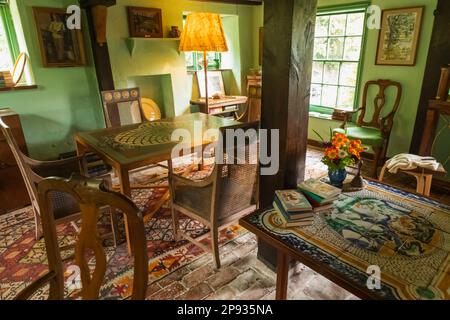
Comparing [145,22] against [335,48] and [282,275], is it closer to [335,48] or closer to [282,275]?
[335,48]

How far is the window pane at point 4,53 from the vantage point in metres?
2.95

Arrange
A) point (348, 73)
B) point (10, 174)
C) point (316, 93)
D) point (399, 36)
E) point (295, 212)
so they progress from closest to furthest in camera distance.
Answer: point (295, 212)
point (10, 174)
point (399, 36)
point (348, 73)
point (316, 93)

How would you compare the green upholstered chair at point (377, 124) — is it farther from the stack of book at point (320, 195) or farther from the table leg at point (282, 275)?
the table leg at point (282, 275)

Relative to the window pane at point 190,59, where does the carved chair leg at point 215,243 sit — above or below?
below

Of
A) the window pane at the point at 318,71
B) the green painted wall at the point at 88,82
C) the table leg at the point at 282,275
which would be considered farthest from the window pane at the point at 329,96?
the table leg at the point at 282,275

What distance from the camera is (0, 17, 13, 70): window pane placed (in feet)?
9.66

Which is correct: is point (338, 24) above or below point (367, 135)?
above

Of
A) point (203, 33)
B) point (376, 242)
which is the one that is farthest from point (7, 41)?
point (376, 242)

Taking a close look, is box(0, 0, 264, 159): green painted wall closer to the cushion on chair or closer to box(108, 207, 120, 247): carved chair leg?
box(108, 207, 120, 247): carved chair leg

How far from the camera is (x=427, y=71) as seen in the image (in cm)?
291

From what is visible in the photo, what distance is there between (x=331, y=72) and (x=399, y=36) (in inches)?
37.0

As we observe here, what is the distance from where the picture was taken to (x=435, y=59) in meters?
2.82

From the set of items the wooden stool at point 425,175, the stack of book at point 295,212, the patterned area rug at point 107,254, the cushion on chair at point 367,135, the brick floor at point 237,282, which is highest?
the stack of book at point 295,212

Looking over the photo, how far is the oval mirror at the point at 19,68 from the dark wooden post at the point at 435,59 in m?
3.89
